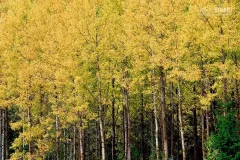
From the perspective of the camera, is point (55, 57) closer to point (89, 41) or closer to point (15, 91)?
point (89, 41)

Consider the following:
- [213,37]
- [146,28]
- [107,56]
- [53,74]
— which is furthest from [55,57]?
[213,37]

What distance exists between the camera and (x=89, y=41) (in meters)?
17.0

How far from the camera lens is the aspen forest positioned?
1376cm

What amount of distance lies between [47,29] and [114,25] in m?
4.36

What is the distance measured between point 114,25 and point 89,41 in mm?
1842

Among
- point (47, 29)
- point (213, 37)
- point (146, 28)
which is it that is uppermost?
point (47, 29)

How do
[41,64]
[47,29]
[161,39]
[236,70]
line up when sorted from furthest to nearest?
[47,29]
[41,64]
[161,39]
[236,70]

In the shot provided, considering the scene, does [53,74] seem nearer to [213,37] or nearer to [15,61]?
[15,61]

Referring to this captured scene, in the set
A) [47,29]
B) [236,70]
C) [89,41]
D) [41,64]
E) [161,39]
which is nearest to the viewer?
[236,70]

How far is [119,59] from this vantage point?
59.1 feet

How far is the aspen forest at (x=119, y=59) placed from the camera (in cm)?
1376

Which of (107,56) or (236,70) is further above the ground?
(107,56)

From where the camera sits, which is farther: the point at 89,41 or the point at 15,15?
the point at 15,15

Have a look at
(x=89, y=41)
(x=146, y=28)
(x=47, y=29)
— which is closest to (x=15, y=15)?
(x=47, y=29)
